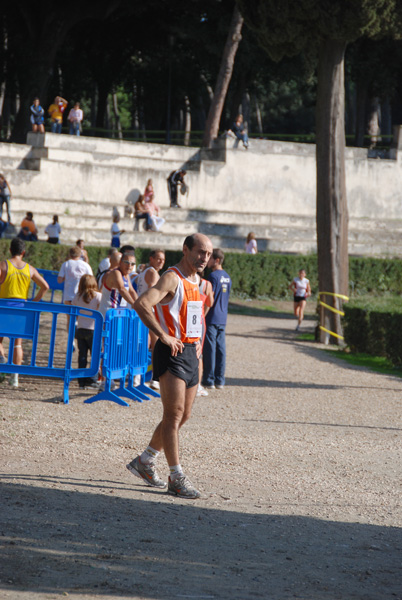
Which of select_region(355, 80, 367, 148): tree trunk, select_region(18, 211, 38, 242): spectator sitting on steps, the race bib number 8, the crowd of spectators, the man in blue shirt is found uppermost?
select_region(355, 80, 367, 148): tree trunk

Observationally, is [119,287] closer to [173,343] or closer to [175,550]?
[173,343]

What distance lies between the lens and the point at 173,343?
6.33 m

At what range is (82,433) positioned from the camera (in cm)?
878

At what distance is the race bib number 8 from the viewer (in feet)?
21.5

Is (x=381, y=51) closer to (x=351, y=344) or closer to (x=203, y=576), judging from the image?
(x=351, y=344)

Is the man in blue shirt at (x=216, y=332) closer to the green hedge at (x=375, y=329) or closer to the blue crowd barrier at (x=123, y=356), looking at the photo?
the blue crowd barrier at (x=123, y=356)

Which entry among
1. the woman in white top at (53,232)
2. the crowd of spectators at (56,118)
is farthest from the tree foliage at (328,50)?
the crowd of spectators at (56,118)

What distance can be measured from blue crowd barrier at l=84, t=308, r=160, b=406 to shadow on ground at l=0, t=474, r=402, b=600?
4125mm

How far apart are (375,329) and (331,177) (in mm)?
4011

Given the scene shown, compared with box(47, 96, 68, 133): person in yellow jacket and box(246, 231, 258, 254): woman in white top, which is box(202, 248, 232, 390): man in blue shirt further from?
box(47, 96, 68, 133): person in yellow jacket

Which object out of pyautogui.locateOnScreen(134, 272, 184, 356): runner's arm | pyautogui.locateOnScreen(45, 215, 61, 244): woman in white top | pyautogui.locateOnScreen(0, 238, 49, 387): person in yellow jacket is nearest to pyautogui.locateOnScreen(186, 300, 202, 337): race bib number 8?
pyautogui.locateOnScreen(134, 272, 184, 356): runner's arm

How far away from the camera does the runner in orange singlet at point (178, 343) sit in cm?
642

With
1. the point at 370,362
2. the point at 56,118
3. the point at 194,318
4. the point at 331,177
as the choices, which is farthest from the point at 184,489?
the point at 56,118

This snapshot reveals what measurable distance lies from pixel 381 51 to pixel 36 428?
38852mm
